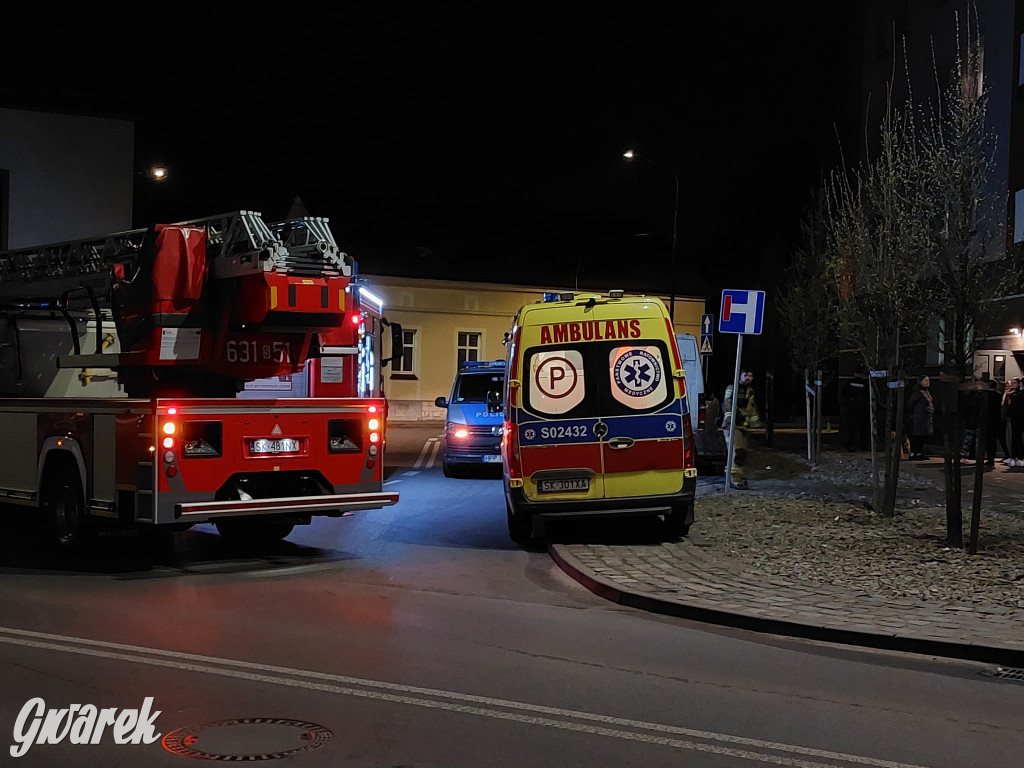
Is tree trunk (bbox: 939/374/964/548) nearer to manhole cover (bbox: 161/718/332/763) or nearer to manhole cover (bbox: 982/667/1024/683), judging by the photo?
manhole cover (bbox: 982/667/1024/683)

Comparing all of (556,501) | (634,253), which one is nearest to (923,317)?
(556,501)

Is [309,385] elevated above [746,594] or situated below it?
above

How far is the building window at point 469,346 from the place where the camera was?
46812mm

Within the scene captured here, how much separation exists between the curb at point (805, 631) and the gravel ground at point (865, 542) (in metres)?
1.25

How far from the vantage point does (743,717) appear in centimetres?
550

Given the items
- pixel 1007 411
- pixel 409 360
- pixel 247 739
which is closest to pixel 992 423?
pixel 1007 411

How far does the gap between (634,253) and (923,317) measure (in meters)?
41.9

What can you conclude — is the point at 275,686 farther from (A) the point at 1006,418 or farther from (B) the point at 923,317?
(A) the point at 1006,418

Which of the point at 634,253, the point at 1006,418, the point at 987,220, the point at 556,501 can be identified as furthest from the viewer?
the point at 634,253

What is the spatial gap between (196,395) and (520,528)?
12.3 ft

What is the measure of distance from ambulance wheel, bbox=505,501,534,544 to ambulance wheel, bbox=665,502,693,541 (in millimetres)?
1493

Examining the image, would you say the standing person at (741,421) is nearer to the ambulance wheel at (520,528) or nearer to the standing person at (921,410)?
the ambulance wheel at (520,528)

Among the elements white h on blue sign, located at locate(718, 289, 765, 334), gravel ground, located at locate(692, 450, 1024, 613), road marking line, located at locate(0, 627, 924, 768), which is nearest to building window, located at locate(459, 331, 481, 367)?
gravel ground, located at locate(692, 450, 1024, 613)

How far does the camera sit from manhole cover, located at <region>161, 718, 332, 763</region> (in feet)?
15.8
